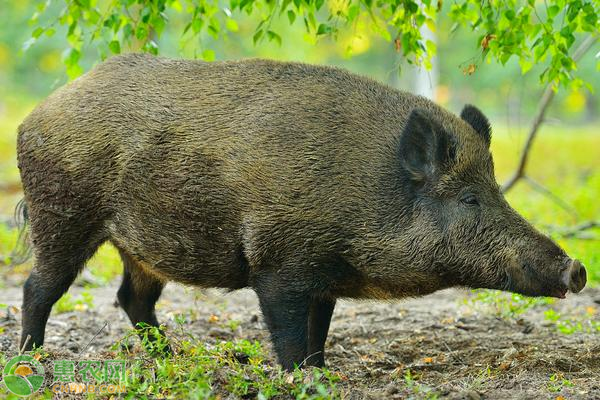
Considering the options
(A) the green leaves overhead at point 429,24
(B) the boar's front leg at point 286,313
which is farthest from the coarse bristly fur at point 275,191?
(A) the green leaves overhead at point 429,24

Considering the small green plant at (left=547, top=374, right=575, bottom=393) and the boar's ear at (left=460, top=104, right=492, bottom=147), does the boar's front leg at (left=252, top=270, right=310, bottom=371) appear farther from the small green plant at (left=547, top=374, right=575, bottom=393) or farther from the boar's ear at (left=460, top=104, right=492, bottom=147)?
the boar's ear at (left=460, top=104, right=492, bottom=147)

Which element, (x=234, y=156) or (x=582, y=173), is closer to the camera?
(x=234, y=156)

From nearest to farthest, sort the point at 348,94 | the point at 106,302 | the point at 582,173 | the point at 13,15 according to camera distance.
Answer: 1. the point at 348,94
2. the point at 106,302
3. the point at 582,173
4. the point at 13,15

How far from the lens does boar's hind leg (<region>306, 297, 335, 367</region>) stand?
18.7ft

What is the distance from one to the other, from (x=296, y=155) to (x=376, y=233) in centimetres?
70

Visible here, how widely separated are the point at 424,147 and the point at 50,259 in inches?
107

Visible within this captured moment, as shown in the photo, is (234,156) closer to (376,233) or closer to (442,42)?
(376,233)

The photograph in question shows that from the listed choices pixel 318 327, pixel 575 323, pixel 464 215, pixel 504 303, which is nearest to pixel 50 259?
pixel 318 327

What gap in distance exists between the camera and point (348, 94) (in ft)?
17.9

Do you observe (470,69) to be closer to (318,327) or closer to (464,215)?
(464,215)

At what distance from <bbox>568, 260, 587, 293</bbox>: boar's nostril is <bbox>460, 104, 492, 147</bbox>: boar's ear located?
120 cm

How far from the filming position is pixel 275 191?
16.8 feet

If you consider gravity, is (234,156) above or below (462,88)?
above

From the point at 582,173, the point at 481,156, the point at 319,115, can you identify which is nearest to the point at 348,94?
the point at 319,115
